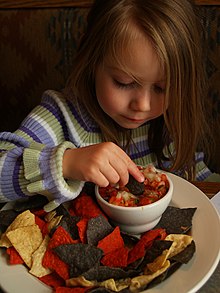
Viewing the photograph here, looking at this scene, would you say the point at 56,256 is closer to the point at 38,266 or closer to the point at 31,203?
the point at 38,266

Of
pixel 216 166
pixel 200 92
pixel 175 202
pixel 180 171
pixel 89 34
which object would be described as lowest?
pixel 216 166


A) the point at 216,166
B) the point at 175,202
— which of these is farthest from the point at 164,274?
the point at 216,166

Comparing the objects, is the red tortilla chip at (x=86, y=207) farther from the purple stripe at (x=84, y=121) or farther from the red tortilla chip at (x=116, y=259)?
the purple stripe at (x=84, y=121)

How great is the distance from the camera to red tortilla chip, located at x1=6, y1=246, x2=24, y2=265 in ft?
2.62

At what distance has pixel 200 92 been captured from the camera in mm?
1195

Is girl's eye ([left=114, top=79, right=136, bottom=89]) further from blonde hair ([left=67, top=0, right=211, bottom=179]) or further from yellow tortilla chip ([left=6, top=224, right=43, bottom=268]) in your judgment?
yellow tortilla chip ([left=6, top=224, right=43, bottom=268])

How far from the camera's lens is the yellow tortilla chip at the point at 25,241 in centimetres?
80

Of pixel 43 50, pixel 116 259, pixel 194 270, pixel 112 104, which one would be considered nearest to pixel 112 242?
pixel 116 259

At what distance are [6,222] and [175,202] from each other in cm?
35

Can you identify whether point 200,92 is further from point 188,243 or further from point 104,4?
point 188,243

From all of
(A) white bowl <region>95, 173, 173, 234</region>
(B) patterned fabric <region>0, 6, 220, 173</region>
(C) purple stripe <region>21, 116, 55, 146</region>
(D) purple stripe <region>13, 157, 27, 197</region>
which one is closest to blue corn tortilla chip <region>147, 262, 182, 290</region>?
(A) white bowl <region>95, 173, 173, 234</region>

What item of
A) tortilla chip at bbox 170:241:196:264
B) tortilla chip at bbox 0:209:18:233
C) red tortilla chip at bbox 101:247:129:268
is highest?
tortilla chip at bbox 170:241:196:264

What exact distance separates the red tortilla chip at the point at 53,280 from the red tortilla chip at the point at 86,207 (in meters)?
0.14

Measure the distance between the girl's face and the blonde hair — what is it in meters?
0.02
